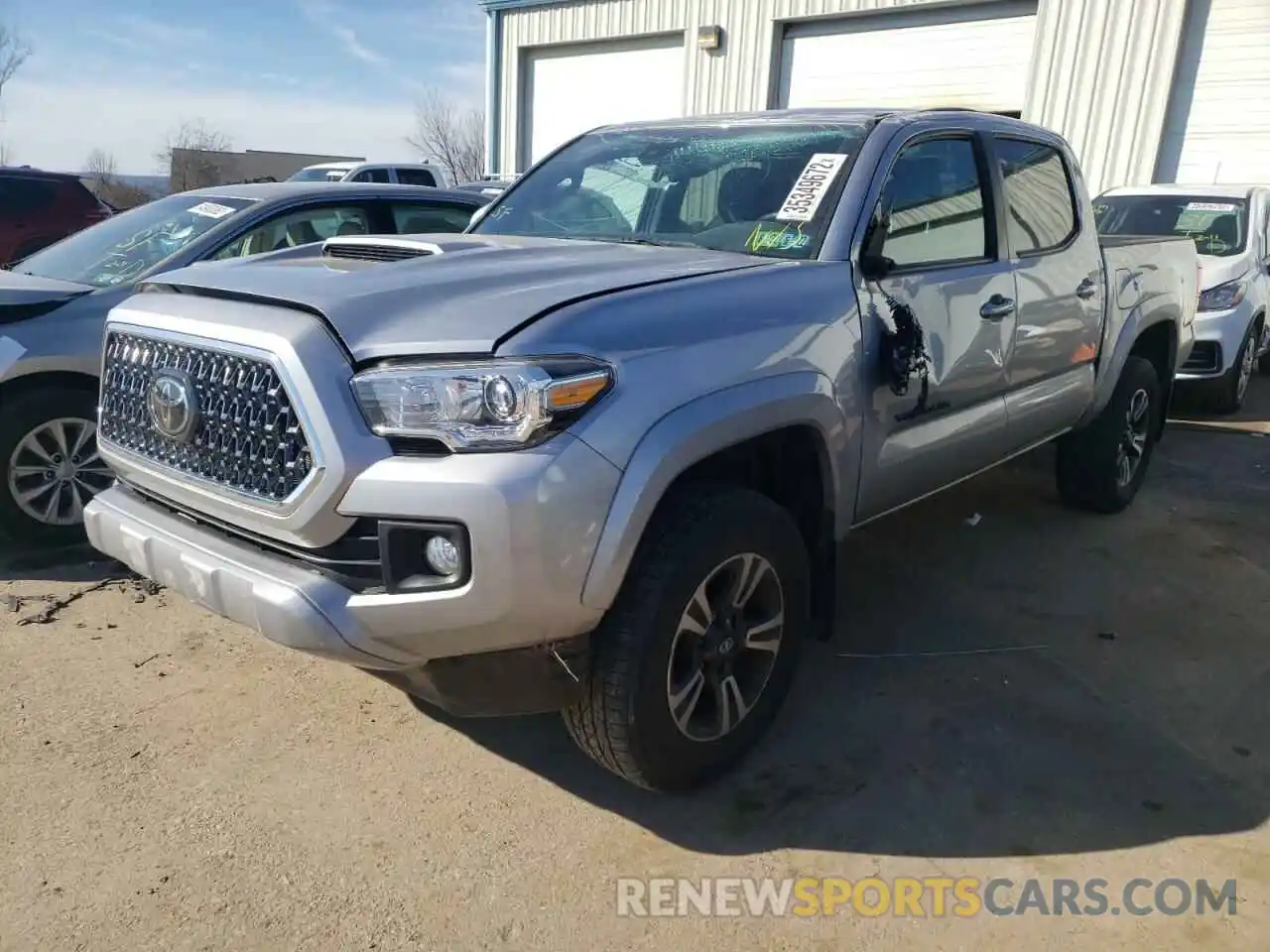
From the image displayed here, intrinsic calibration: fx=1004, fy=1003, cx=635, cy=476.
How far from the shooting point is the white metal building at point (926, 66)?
11719 millimetres

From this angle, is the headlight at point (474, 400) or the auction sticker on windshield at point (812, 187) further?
the auction sticker on windshield at point (812, 187)

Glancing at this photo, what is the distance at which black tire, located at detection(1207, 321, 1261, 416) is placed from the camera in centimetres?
803

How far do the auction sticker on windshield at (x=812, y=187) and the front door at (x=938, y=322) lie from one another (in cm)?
18

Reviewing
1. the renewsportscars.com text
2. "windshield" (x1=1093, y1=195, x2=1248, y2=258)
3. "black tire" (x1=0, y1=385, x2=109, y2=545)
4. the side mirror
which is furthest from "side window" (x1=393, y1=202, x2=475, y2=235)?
"windshield" (x1=1093, y1=195, x2=1248, y2=258)

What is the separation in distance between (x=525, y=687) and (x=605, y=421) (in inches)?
26.1

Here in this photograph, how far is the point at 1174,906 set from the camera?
96.3 inches

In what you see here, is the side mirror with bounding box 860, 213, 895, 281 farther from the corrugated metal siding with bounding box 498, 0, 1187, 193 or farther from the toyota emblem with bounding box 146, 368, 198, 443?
the corrugated metal siding with bounding box 498, 0, 1187, 193

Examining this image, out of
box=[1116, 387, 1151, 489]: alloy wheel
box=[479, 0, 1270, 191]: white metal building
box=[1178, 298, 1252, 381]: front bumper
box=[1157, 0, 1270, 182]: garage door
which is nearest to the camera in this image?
box=[1116, 387, 1151, 489]: alloy wheel

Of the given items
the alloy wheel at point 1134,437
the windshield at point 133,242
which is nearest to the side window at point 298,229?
the windshield at point 133,242

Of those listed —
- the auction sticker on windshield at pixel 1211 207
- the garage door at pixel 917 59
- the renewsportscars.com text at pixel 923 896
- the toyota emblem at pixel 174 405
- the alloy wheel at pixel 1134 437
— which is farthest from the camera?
the garage door at pixel 917 59

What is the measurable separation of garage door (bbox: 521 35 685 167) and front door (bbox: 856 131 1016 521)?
13.0 metres

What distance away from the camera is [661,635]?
245 centimetres

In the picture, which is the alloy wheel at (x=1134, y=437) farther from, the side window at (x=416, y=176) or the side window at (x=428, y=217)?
the side window at (x=416, y=176)

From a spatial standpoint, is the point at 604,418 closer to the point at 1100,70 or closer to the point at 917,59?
the point at 1100,70
